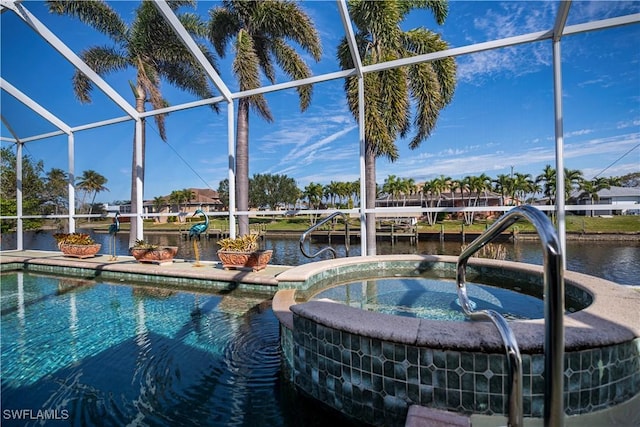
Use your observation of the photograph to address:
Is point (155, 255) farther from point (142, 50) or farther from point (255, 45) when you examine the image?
point (142, 50)

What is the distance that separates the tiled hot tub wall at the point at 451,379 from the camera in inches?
58.1

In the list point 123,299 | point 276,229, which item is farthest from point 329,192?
point 123,299

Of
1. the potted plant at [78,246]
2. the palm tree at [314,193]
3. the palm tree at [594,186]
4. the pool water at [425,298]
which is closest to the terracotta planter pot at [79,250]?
the potted plant at [78,246]

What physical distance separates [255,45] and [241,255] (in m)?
6.70

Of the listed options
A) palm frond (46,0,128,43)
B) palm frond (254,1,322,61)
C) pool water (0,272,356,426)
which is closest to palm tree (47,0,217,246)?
palm frond (46,0,128,43)

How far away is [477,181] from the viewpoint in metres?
33.5

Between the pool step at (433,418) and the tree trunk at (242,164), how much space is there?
6833 mm

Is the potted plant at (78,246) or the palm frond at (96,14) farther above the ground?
the palm frond at (96,14)

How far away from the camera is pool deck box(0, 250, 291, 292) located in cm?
533

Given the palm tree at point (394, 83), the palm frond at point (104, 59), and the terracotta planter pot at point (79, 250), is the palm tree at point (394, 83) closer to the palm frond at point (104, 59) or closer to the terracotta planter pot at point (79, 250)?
the terracotta planter pot at point (79, 250)

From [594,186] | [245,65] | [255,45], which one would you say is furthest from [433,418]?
[594,186]

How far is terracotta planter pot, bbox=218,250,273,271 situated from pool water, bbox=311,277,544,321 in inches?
90.3

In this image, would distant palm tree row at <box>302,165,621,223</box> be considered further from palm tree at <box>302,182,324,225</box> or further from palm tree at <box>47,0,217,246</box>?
palm tree at <box>47,0,217,246</box>

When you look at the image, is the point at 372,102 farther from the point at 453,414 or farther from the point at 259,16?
the point at 453,414
